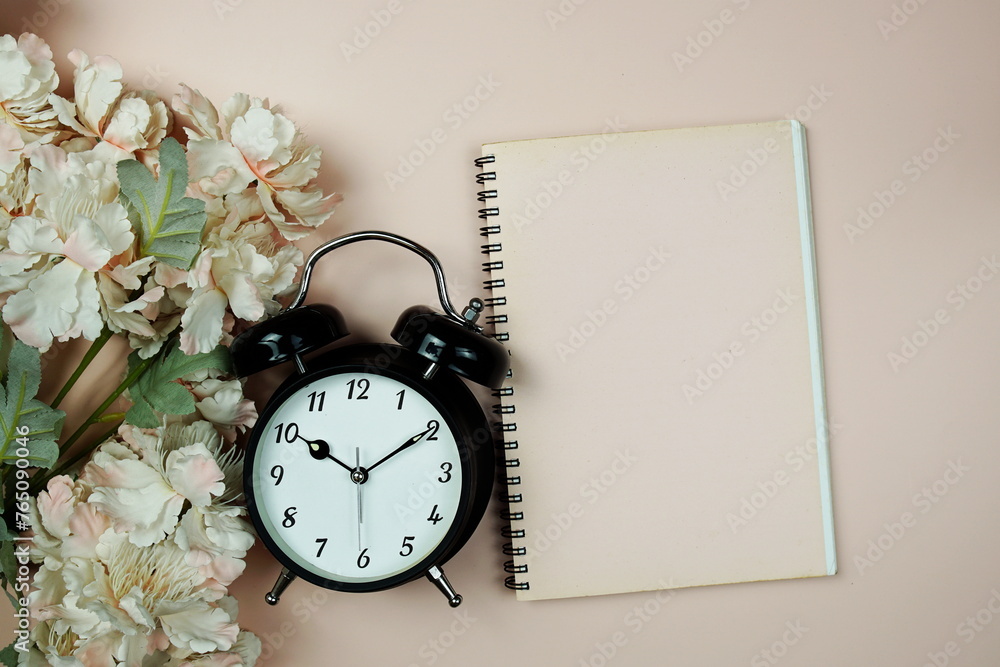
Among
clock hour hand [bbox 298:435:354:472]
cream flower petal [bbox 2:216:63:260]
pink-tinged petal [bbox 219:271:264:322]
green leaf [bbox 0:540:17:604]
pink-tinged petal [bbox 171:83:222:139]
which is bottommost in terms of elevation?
green leaf [bbox 0:540:17:604]

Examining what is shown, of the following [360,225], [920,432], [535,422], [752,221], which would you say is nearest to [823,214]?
[752,221]

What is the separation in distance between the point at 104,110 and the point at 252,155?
20 cm

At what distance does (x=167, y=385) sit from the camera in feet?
2.76

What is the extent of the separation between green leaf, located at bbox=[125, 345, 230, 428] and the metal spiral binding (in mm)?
345

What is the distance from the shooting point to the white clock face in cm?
86

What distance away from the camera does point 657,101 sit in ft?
3.20

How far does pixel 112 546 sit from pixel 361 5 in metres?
0.74

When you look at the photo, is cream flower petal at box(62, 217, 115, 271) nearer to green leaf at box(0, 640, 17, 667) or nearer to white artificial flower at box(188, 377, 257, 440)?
white artificial flower at box(188, 377, 257, 440)

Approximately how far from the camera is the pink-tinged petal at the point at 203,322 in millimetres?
773

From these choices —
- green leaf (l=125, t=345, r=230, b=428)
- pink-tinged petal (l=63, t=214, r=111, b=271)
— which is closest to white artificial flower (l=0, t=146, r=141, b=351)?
pink-tinged petal (l=63, t=214, r=111, b=271)

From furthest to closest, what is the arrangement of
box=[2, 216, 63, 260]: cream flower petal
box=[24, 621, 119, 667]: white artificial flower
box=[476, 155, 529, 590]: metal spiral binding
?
box=[476, 155, 529, 590]: metal spiral binding < box=[24, 621, 119, 667]: white artificial flower < box=[2, 216, 63, 260]: cream flower petal

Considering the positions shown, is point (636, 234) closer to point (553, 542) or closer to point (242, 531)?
point (553, 542)

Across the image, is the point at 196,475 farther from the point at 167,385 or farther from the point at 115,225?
the point at 115,225

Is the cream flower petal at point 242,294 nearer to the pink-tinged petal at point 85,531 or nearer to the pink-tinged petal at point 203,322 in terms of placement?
the pink-tinged petal at point 203,322
